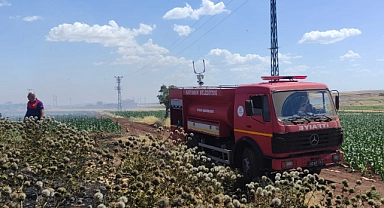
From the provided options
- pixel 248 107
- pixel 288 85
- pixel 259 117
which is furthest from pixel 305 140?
pixel 248 107

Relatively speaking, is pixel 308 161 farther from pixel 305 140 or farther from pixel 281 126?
pixel 281 126

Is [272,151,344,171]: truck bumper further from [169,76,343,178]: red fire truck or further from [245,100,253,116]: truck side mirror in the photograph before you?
[245,100,253,116]: truck side mirror

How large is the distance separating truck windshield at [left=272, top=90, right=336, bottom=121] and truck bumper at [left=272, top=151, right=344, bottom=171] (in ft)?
3.13

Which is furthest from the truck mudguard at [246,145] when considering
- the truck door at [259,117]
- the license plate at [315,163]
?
the license plate at [315,163]

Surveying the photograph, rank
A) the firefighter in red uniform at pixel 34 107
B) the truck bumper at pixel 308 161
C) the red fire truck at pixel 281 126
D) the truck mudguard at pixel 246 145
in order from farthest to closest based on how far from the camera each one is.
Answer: the firefighter in red uniform at pixel 34 107 < the truck mudguard at pixel 246 145 < the red fire truck at pixel 281 126 < the truck bumper at pixel 308 161

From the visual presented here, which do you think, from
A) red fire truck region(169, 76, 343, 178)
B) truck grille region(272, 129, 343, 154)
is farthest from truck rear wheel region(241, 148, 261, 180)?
truck grille region(272, 129, 343, 154)

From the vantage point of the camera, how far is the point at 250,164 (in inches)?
383

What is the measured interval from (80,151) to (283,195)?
3.09 m

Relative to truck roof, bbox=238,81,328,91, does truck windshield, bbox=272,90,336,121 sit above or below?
below

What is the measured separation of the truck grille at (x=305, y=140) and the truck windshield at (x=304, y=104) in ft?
1.33

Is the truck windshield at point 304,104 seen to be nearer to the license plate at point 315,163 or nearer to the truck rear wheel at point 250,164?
the license plate at point 315,163

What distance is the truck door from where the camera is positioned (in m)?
9.20

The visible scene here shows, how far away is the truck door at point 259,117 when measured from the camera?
920 centimetres

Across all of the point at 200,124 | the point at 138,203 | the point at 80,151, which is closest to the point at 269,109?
the point at 200,124
